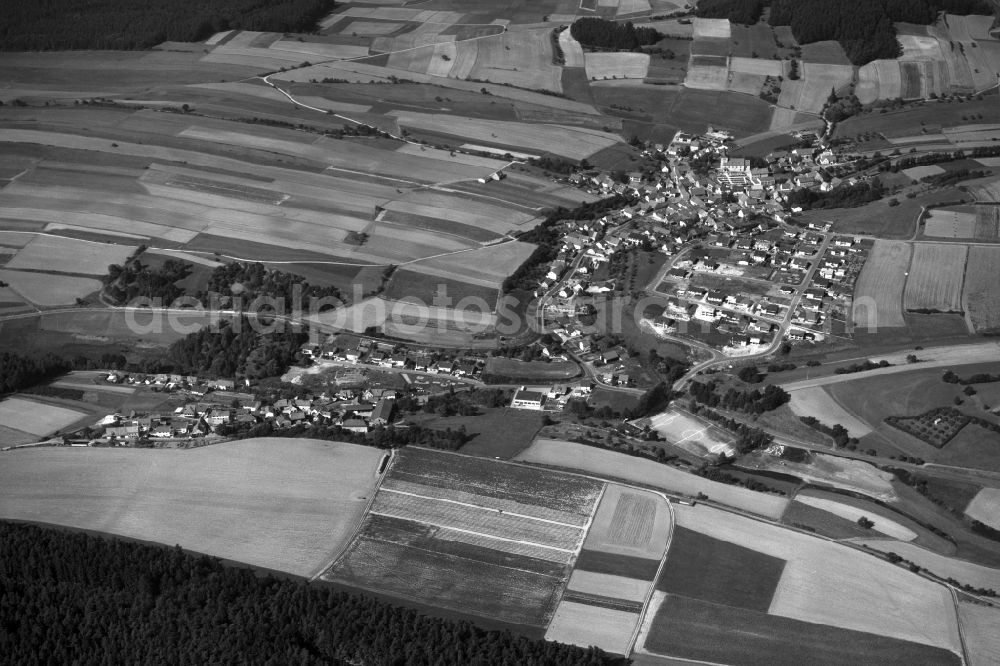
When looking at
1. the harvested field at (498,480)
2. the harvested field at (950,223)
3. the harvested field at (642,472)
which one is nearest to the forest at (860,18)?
the harvested field at (950,223)

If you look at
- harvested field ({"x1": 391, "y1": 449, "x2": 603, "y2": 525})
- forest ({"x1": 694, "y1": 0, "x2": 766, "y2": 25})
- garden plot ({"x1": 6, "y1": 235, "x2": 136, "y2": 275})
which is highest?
forest ({"x1": 694, "y1": 0, "x2": 766, "y2": 25})

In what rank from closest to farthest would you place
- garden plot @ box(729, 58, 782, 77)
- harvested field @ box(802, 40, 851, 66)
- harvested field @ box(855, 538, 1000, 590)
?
harvested field @ box(855, 538, 1000, 590), garden plot @ box(729, 58, 782, 77), harvested field @ box(802, 40, 851, 66)

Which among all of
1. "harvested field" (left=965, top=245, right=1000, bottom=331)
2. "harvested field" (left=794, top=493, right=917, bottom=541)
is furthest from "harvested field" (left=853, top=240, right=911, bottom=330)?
"harvested field" (left=794, top=493, right=917, bottom=541)

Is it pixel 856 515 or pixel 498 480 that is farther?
pixel 498 480

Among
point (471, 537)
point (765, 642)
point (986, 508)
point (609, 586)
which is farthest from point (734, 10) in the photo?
point (765, 642)

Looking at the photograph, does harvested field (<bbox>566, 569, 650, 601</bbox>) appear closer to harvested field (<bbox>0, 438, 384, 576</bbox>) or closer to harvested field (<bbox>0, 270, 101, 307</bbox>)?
harvested field (<bbox>0, 438, 384, 576</bbox>)

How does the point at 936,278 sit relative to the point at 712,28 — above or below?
below

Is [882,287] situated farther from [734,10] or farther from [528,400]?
[734,10]
